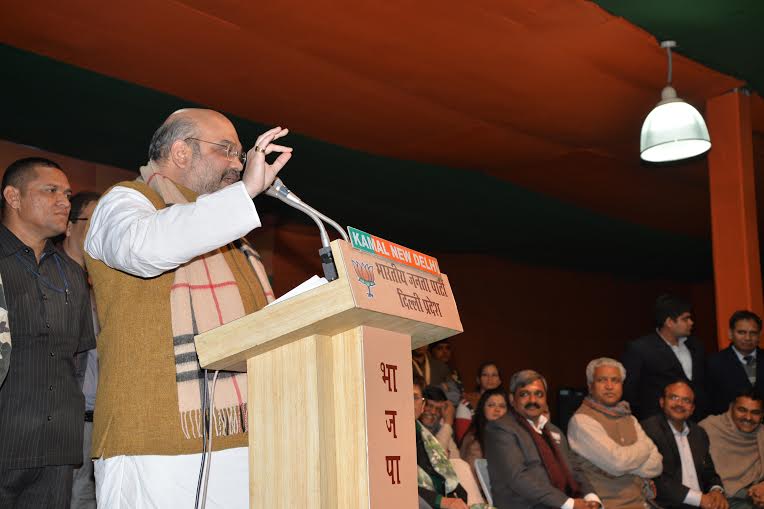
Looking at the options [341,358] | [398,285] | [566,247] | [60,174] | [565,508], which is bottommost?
[565,508]

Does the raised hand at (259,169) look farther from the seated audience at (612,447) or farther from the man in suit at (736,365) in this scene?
the man in suit at (736,365)

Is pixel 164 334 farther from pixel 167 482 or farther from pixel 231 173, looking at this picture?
pixel 231 173

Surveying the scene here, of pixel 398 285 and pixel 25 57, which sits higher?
pixel 25 57

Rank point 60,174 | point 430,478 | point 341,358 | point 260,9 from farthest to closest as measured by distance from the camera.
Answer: point 260,9 → point 430,478 → point 60,174 → point 341,358

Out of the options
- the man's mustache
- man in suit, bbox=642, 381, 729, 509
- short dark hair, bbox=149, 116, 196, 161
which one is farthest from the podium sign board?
man in suit, bbox=642, 381, 729, 509

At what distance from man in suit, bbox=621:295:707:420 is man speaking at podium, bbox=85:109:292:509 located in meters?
3.97

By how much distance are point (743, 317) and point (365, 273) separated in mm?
4294

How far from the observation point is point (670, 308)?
5605 millimetres

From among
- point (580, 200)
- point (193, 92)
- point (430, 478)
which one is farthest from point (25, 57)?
point (580, 200)

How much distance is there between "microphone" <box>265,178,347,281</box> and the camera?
5.50 feet

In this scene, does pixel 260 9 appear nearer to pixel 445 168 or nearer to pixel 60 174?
pixel 60 174

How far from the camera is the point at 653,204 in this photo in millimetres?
8867

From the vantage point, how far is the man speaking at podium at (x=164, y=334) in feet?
6.07

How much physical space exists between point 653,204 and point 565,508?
4937 millimetres
